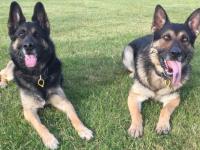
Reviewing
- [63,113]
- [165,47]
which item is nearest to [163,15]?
[165,47]

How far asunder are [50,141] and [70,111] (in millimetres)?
675

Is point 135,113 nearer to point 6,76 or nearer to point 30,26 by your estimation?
point 30,26

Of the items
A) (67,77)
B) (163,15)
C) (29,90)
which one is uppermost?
(163,15)

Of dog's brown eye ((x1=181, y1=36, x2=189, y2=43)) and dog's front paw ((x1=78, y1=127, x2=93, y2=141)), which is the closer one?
dog's front paw ((x1=78, y1=127, x2=93, y2=141))

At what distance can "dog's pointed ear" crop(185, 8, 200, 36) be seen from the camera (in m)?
5.32

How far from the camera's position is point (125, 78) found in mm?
6391

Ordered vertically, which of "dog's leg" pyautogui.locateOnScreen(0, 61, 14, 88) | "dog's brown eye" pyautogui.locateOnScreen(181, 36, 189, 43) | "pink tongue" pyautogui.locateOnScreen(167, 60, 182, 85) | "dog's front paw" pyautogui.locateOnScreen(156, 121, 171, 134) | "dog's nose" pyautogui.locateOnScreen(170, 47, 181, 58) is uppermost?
"dog's brown eye" pyautogui.locateOnScreen(181, 36, 189, 43)

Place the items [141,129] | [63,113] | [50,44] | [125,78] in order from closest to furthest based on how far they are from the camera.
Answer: [141,129], [63,113], [50,44], [125,78]

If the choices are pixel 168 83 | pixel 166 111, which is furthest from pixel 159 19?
pixel 166 111

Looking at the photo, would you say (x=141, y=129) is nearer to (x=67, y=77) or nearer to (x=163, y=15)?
(x=163, y=15)

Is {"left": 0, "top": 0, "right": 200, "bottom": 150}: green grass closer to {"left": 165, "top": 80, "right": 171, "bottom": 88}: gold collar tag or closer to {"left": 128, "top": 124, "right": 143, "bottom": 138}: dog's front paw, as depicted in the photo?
{"left": 128, "top": 124, "right": 143, "bottom": 138}: dog's front paw

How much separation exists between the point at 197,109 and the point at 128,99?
0.93 meters

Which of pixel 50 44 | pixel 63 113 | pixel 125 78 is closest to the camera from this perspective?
pixel 63 113

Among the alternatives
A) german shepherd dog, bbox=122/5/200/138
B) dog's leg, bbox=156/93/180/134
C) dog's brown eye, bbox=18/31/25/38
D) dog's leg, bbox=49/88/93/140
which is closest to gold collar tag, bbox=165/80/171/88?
german shepherd dog, bbox=122/5/200/138
